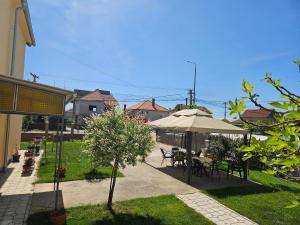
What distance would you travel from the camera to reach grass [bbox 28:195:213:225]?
20.3ft

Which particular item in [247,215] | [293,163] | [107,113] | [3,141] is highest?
[107,113]

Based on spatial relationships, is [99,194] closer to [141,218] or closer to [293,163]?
[141,218]

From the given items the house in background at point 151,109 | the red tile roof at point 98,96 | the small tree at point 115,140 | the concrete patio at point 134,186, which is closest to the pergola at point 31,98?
the small tree at point 115,140

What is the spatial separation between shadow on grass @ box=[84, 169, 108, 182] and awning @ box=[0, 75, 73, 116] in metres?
4.34


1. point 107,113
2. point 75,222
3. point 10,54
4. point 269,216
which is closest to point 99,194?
point 75,222

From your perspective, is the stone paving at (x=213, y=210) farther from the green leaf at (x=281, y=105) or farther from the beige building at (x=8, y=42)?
the beige building at (x=8, y=42)

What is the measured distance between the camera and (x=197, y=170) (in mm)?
12109

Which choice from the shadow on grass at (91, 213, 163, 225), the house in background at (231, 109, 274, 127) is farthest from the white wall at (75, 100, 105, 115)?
the shadow on grass at (91, 213, 163, 225)

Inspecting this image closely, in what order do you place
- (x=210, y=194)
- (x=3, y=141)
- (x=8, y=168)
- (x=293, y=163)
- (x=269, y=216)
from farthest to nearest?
(x=8, y=168) → (x=3, y=141) → (x=210, y=194) → (x=269, y=216) → (x=293, y=163)

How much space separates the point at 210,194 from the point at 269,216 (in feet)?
7.13

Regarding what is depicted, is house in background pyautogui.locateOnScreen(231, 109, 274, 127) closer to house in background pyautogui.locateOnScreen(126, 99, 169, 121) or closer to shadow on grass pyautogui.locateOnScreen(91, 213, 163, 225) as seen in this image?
shadow on grass pyautogui.locateOnScreen(91, 213, 163, 225)

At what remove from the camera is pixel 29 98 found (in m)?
6.39

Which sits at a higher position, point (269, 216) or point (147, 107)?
point (147, 107)

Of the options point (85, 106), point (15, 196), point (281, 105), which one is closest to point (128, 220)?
point (15, 196)
